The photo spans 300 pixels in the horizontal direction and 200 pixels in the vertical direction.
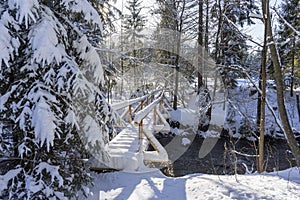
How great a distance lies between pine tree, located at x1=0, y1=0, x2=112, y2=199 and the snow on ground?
0.54m

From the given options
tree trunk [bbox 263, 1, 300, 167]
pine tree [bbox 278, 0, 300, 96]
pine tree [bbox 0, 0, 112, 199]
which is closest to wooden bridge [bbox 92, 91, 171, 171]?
pine tree [bbox 0, 0, 112, 199]

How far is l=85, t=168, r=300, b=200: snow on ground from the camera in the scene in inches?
106

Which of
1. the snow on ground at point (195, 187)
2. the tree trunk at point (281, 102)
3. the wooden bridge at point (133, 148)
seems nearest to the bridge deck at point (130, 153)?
the wooden bridge at point (133, 148)

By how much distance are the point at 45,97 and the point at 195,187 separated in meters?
1.89

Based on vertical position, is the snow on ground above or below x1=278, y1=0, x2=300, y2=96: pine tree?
below

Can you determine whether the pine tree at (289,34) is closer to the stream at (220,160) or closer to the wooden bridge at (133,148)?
the stream at (220,160)

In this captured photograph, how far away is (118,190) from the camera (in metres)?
2.90

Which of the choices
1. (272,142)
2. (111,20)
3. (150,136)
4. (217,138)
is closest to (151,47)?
(217,138)

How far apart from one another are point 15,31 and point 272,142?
1113cm

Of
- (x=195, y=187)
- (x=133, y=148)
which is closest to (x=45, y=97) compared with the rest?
(x=195, y=187)

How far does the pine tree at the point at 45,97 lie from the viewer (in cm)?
199

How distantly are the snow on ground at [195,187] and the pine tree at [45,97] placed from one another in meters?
0.54

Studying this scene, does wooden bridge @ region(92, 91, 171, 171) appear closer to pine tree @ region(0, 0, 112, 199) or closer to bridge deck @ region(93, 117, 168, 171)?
bridge deck @ region(93, 117, 168, 171)

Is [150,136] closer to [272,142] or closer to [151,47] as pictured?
[272,142]
